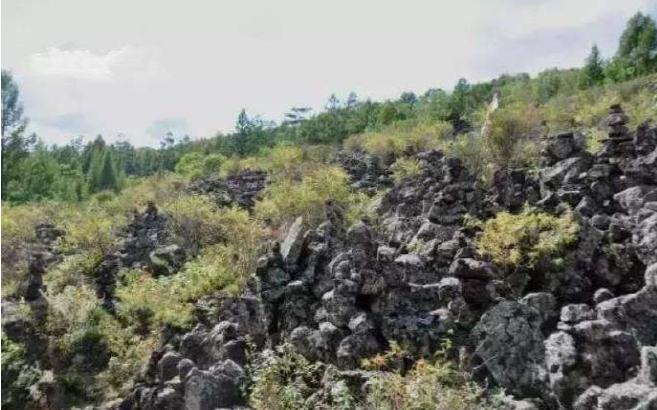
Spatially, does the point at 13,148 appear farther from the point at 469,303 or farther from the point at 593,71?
the point at 593,71

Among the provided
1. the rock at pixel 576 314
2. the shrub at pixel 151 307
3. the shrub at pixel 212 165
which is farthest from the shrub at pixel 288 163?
the rock at pixel 576 314

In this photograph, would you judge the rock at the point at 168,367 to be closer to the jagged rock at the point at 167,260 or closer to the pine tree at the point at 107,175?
the jagged rock at the point at 167,260

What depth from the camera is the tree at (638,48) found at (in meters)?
51.9

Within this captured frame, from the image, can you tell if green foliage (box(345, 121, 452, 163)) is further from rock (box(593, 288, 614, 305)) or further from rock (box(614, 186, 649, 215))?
rock (box(593, 288, 614, 305))

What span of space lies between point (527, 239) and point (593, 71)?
4766 cm

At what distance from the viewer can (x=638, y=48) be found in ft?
175

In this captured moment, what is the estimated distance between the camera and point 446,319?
1060 centimetres

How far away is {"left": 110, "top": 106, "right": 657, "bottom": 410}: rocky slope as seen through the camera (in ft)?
29.9

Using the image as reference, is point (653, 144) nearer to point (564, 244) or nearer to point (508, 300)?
point (564, 244)

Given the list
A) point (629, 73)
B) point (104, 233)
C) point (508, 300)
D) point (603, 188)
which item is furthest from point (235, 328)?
point (629, 73)

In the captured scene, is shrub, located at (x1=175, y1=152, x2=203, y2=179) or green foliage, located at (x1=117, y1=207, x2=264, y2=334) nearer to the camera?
green foliage, located at (x1=117, y1=207, x2=264, y2=334)

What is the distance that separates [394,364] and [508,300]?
2172 mm

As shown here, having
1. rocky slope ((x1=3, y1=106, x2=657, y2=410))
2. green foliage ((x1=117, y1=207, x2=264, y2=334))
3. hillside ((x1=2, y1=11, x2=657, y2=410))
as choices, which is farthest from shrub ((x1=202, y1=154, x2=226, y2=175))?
rocky slope ((x1=3, y1=106, x2=657, y2=410))

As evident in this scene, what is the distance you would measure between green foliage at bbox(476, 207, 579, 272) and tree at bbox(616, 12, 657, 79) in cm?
4330
